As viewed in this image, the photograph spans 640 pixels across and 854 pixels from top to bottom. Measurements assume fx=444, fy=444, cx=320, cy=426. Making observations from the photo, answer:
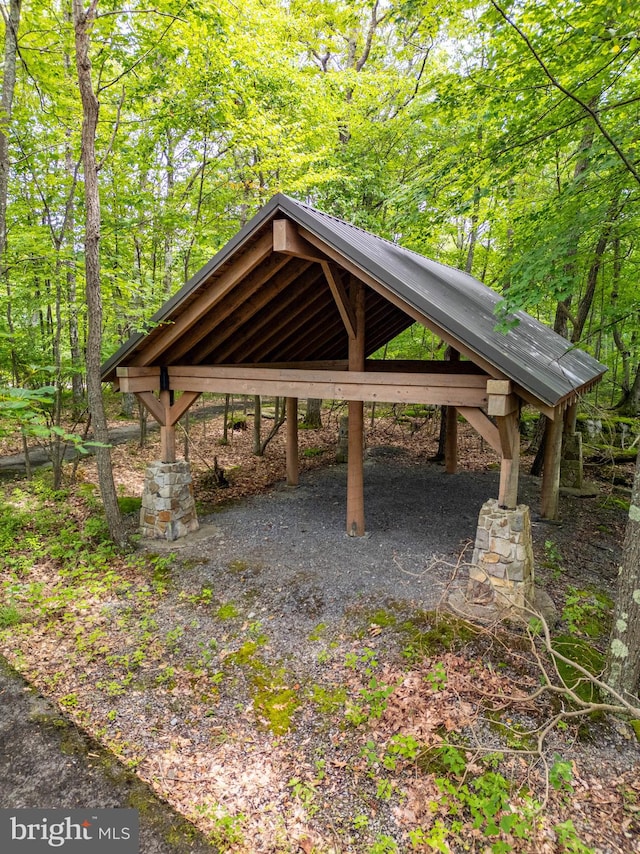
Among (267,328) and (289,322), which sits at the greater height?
(289,322)

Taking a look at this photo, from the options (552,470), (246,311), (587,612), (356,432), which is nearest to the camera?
(587,612)

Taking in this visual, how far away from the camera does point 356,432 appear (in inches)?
287

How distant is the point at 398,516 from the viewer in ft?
27.9

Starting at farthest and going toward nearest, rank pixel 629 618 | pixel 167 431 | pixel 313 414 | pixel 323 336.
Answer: pixel 313 414 < pixel 323 336 < pixel 167 431 < pixel 629 618

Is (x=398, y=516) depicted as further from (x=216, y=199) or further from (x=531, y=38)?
(x=216, y=199)

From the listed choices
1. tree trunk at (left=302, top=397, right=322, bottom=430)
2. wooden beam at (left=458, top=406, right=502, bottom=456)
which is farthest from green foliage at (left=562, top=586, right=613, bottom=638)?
tree trunk at (left=302, top=397, right=322, bottom=430)

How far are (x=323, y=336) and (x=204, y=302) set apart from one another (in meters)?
3.79

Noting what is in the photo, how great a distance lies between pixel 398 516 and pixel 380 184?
894 centimetres

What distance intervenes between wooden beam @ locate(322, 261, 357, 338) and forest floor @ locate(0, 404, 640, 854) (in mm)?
3540

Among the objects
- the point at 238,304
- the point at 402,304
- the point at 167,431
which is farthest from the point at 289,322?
the point at 402,304

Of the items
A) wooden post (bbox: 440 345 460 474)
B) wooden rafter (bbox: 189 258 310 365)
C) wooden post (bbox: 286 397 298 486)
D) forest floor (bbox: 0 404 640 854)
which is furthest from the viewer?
wooden post (bbox: 440 345 460 474)

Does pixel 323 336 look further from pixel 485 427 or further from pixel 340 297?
pixel 485 427

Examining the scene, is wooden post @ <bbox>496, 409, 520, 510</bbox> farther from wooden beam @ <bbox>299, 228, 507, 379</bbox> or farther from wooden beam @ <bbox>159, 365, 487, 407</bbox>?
wooden beam @ <bbox>299, 228, 507, 379</bbox>

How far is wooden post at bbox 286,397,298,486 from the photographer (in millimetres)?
9891
